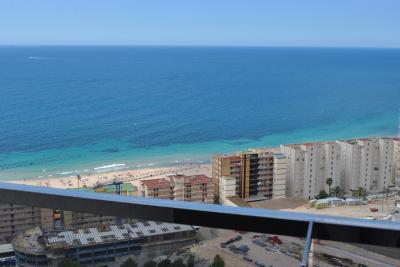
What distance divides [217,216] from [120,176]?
932 cm

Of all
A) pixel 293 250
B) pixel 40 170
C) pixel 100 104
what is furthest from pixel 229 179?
pixel 100 104

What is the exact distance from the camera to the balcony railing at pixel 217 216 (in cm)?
75

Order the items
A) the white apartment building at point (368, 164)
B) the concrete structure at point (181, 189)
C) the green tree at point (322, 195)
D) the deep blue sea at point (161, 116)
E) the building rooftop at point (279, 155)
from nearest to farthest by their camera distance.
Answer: the concrete structure at point (181, 189), the building rooftop at point (279, 155), the green tree at point (322, 195), the white apartment building at point (368, 164), the deep blue sea at point (161, 116)

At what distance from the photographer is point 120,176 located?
32.7 feet

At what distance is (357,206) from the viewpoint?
8.02 meters

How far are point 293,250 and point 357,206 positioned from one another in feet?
25.2

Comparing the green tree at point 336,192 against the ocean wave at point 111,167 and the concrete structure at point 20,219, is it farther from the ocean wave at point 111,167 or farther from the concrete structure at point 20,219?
the concrete structure at point 20,219

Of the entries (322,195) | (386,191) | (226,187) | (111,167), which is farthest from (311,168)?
(111,167)

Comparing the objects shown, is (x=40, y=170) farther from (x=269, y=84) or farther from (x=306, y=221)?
(x=269, y=84)

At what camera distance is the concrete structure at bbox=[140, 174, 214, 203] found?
750cm

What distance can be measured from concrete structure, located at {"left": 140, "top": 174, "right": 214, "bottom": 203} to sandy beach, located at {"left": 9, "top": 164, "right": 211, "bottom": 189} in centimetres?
143

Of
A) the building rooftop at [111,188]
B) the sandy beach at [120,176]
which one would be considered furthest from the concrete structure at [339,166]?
the building rooftop at [111,188]

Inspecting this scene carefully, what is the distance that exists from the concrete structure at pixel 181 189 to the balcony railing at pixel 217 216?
6540 mm

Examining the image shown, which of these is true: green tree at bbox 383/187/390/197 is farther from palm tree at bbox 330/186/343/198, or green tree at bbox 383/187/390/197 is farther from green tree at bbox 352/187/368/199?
palm tree at bbox 330/186/343/198
